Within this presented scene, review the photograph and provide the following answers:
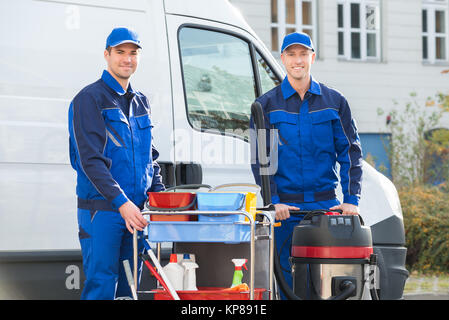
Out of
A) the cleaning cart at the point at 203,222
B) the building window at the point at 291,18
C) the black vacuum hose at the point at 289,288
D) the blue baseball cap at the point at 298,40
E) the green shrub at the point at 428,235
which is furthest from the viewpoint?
the building window at the point at 291,18

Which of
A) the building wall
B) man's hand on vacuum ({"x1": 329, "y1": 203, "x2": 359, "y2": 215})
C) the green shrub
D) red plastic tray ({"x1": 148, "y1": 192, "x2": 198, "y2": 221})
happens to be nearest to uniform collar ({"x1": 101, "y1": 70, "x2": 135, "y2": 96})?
red plastic tray ({"x1": 148, "y1": 192, "x2": 198, "y2": 221})

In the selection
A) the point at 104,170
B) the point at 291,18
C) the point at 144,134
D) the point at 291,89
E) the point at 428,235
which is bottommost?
the point at 428,235

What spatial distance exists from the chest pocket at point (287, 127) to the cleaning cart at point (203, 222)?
919 millimetres

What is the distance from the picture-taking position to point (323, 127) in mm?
4387

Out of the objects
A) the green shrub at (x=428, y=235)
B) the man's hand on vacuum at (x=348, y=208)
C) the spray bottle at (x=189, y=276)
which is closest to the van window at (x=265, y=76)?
the man's hand on vacuum at (x=348, y=208)

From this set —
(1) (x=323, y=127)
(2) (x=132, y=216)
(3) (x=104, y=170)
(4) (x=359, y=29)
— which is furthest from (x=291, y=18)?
(2) (x=132, y=216)

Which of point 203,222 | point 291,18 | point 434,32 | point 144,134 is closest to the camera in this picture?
point 203,222

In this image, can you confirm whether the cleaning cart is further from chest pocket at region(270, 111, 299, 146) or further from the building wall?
the building wall

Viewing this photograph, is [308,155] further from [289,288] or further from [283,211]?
[289,288]

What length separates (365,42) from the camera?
695 inches

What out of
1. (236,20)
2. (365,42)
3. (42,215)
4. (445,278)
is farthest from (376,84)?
(42,215)

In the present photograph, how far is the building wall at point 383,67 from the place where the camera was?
17.0m

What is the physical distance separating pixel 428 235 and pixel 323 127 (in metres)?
5.62

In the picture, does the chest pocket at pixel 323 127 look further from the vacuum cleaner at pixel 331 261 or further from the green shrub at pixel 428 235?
the green shrub at pixel 428 235
